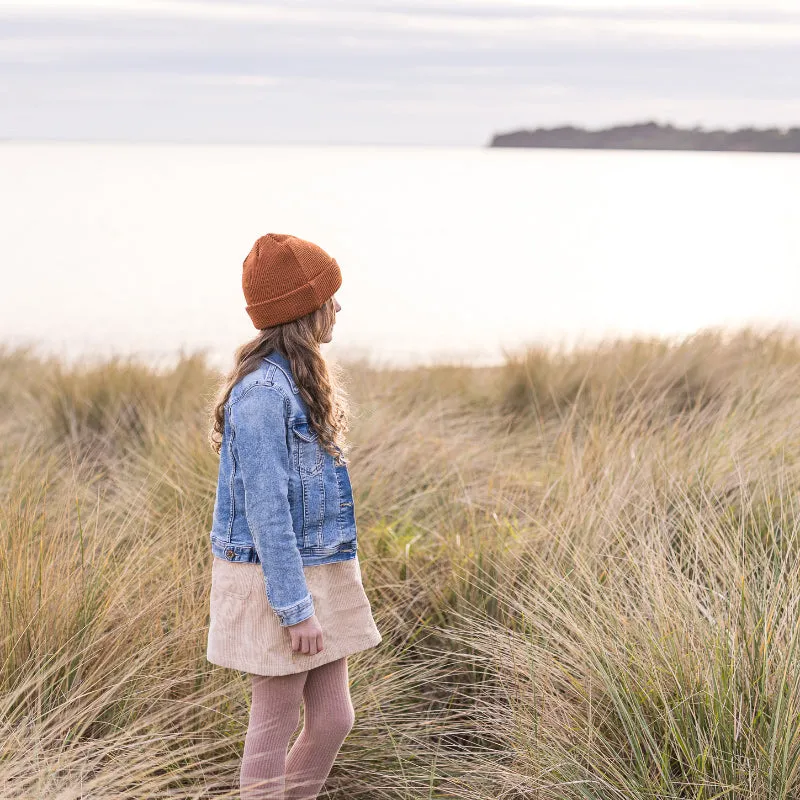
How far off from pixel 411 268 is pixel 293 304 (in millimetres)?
27952

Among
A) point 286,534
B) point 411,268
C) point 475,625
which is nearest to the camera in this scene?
point 286,534

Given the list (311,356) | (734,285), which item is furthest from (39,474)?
(734,285)

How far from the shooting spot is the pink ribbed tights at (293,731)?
241cm

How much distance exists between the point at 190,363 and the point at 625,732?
562 centimetres

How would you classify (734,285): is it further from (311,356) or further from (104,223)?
(104,223)

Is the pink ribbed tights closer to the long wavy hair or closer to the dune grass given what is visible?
the dune grass

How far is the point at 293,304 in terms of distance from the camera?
8.03ft

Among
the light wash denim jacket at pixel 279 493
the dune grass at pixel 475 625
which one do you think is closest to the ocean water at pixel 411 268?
the dune grass at pixel 475 625

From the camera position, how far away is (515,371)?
721 centimetres

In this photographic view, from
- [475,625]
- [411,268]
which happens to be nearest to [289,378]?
[475,625]

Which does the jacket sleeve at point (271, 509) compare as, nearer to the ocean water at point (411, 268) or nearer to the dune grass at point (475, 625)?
the dune grass at point (475, 625)

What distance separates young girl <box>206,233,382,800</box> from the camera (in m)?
2.28

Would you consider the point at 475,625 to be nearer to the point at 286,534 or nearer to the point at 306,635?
the point at 306,635

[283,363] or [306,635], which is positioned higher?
[283,363]
